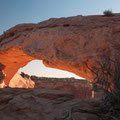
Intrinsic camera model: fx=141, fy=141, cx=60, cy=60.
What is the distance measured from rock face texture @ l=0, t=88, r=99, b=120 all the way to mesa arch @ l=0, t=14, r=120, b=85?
1.34 metres

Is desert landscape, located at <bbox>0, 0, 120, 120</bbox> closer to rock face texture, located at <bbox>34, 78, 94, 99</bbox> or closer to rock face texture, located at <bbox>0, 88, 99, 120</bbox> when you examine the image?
rock face texture, located at <bbox>0, 88, 99, 120</bbox>

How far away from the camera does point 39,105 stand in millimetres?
4629

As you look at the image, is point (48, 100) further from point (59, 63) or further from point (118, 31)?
point (118, 31)

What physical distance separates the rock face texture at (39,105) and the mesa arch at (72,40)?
52.7 inches

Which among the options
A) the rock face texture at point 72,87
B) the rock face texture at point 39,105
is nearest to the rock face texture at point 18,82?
the rock face texture at point 72,87

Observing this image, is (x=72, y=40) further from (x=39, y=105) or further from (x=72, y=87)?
(x=72, y=87)

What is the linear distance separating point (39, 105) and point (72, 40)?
278 cm

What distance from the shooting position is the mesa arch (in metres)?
5.24

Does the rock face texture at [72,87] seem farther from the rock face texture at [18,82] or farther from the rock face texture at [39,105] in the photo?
the rock face texture at [39,105]

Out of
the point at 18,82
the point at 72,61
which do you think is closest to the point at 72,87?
the point at 18,82

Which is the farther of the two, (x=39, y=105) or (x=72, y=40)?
(x=72, y=40)

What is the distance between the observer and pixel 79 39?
5.57 metres

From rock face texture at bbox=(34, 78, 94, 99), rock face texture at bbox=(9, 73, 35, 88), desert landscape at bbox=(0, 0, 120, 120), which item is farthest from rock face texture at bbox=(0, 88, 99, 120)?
rock face texture at bbox=(34, 78, 94, 99)

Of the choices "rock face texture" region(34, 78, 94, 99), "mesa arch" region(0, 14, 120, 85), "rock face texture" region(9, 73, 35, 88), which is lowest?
"rock face texture" region(34, 78, 94, 99)
